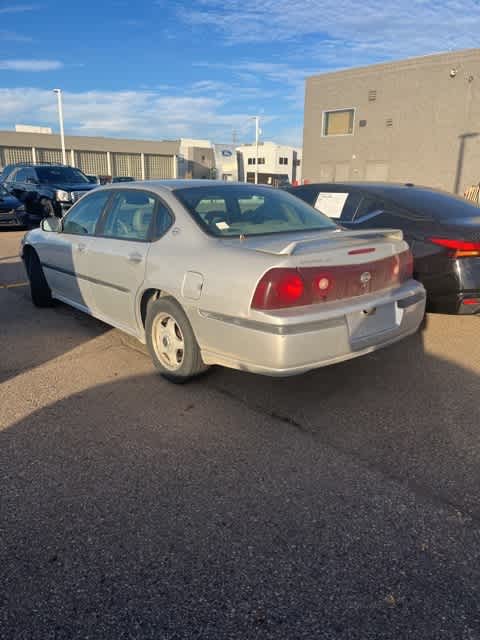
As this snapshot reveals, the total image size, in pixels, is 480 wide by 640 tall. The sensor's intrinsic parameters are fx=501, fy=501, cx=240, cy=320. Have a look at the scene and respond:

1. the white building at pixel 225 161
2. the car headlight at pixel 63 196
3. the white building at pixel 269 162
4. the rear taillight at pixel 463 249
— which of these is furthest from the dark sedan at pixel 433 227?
the white building at pixel 269 162

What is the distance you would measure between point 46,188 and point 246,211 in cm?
1210

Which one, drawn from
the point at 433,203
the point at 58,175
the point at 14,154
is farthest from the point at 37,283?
the point at 14,154

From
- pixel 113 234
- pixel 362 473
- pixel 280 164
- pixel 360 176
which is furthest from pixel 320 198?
pixel 280 164

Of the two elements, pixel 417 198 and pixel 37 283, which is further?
pixel 37 283

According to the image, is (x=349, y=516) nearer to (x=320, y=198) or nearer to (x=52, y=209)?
(x=320, y=198)

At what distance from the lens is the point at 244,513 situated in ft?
7.80

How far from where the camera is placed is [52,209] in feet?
45.9

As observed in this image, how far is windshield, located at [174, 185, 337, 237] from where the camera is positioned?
3664 millimetres

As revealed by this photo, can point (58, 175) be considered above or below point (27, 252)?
above

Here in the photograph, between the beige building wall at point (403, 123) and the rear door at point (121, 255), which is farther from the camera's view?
the beige building wall at point (403, 123)

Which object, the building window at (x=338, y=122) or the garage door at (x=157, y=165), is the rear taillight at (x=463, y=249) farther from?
the garage door at (x=157, y=165)

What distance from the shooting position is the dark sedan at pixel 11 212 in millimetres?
13297

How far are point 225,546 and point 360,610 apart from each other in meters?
0.61

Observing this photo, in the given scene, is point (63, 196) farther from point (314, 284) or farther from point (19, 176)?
point (314, 284)
